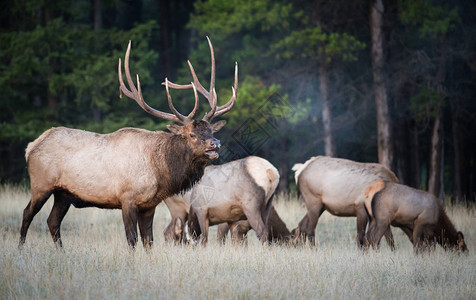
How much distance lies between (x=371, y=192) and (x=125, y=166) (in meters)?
4.44

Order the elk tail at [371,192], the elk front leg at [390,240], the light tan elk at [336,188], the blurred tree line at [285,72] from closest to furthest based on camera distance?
the elk tail at [371,192] → the elk front leg at [390,240] → the light tan elk at [336,188] → the blurred tree line at [285,72]

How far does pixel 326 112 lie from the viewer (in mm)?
19438

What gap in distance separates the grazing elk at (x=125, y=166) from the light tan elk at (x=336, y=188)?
12.0ft

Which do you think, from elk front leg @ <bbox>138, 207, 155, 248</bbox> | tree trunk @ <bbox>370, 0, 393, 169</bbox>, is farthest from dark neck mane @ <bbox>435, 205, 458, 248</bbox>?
tree trunk @ <bbox>370, 0, 393, 169</bbox>

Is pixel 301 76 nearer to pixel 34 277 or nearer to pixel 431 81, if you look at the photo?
pixel 431 81

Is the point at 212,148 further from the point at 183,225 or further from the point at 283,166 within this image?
the point at 283,166

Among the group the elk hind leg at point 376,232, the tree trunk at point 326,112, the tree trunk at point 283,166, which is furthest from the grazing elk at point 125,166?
the tree trunk at point 283,166

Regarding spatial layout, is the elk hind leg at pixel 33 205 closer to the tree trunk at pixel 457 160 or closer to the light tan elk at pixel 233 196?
the light tan elk at pixel 233 196

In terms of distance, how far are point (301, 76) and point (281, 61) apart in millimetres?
1675

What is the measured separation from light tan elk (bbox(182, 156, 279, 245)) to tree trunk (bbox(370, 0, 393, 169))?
24.1 feet

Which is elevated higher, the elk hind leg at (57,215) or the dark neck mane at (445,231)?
the elk hind leg at (57,215)

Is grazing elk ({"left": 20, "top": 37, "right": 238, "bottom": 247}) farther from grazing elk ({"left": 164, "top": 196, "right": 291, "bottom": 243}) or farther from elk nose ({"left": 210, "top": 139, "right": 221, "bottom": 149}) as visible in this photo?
grazing elk ({"left": 164, "top": 196, "right": 291, "bottom": 243})

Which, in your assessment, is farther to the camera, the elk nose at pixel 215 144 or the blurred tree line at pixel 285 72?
the blurred tree line at pixel 285 72

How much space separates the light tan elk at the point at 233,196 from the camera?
10.4 m
